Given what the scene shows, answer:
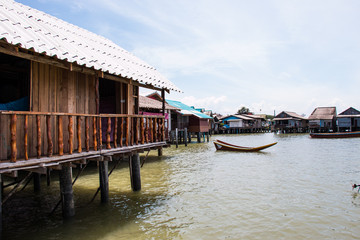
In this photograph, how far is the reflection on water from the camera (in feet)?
21.3

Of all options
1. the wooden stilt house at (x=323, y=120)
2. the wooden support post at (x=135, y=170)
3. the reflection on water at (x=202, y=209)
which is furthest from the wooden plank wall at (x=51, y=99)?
the wooden stilt house at (x=323, y=120)

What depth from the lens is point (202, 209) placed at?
814 cm

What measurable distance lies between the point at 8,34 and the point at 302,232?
7960 mm

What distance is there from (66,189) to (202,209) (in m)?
4.09

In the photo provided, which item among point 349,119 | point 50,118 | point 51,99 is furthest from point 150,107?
point 349,119

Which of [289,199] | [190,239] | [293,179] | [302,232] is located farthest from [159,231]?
[293,179]

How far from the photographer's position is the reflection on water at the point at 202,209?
6488 millimetres

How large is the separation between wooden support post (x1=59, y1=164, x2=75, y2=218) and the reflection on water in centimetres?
29

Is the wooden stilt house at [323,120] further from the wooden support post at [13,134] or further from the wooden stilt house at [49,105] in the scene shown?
the wooden support post at [13,134]

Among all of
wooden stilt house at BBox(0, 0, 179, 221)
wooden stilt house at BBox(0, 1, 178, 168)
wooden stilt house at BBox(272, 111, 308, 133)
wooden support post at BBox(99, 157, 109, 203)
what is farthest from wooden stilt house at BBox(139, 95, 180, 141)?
wooden stilt house at BBox(272, 111, 308, 133)

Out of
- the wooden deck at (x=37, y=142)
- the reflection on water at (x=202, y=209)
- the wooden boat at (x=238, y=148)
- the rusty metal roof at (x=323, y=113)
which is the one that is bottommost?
the reflection on water at (x=202, y=209)

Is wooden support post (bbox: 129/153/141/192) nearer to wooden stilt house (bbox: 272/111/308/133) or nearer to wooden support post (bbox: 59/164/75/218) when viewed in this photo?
Answer: wooden support post (bbox: 59/164/75/218)

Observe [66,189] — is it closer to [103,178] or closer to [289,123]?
[103,178]

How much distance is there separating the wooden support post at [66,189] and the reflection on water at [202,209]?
0.97 feet
